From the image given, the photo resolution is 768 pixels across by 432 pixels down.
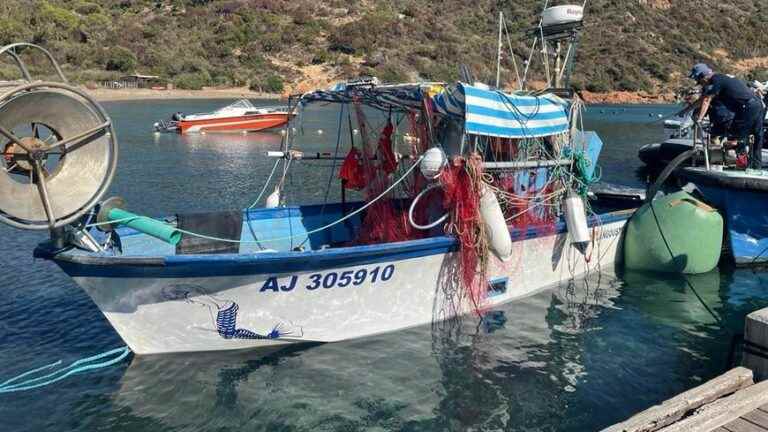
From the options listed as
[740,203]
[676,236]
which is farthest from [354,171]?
[740,203]

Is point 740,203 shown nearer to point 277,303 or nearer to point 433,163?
point 433,163

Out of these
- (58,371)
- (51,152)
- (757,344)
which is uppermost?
(51,152)

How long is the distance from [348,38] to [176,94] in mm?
26507

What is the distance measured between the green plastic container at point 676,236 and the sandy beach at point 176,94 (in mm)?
65711

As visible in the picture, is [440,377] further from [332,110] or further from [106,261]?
[332,110]

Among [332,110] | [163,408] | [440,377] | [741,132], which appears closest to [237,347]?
[163,408]

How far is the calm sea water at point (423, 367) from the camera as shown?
7555mm

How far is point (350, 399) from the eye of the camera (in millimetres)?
7938

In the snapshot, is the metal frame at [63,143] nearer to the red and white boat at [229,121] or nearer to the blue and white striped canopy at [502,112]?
the blue and white striped canopy at [502,112]

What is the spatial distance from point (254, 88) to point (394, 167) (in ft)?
243

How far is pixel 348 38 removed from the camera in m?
91.4

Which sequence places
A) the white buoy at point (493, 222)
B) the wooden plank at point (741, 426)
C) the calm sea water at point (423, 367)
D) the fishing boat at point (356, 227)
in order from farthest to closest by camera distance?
the white buoy at point (493, 222) < the calm sea water at point (423, 367) < the fishing boat at point (356, 227) < the wooden plank at point (741, 426)

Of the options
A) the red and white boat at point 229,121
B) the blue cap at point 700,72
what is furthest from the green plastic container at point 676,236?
the red and white boat at point 229,121

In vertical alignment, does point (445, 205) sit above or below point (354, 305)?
above
